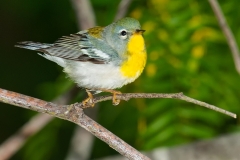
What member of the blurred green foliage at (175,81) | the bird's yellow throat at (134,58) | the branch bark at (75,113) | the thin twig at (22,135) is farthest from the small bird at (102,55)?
the thin twig at (22,135)

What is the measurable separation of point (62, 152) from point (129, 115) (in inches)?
40.7

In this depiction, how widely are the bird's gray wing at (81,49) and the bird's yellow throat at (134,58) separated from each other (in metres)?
0.06

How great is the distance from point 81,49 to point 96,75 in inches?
6.3

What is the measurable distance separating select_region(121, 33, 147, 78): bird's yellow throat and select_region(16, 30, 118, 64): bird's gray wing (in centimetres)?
6

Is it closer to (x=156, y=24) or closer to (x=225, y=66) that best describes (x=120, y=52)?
(x=156, y=24)

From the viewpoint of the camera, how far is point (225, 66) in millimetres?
2459

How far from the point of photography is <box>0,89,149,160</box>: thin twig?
150 cm

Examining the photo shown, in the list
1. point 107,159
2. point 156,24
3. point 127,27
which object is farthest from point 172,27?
point 107,159

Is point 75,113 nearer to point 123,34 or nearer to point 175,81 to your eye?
point 123,34

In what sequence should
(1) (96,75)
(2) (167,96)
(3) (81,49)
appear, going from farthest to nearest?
(3) (81,49), (1) (96,75), (2) (167,96)

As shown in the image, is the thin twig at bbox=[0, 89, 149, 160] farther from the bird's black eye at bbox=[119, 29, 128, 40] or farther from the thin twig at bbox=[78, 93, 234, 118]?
the bird's black eye at bbox=[119, 29, 128, 40]

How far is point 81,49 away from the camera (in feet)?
6.45

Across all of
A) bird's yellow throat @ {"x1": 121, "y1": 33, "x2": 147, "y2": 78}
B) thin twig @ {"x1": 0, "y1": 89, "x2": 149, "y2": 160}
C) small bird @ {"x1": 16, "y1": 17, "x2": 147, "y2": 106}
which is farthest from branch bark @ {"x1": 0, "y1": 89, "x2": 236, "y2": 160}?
bird's yellow throat @ {"x1": 121, "y1": 33, "x2": 147, "y2": 78}

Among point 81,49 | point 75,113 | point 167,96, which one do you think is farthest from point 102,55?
point 167,96
